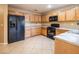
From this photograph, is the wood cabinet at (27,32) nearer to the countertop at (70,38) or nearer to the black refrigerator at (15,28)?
the black refrigerator at (15,28)

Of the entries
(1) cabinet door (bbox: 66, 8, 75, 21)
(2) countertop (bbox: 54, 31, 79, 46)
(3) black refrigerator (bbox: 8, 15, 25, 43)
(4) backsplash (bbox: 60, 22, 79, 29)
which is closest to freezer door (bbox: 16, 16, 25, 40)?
(3) black refrigerator (bbox: 8, 15, 25, 43)

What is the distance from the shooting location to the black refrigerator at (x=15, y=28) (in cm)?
518

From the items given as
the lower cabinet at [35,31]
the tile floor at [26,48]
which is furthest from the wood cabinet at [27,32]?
the tile floor at [26,48]

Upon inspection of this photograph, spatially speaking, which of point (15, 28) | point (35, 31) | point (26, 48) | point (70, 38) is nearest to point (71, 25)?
point (26, 48)

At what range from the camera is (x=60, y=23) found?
632 centimetres

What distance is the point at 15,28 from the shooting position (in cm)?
552

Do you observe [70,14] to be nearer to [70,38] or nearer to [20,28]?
[20,28]

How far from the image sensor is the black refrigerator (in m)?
5.18

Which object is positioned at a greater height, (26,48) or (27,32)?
(27,32)

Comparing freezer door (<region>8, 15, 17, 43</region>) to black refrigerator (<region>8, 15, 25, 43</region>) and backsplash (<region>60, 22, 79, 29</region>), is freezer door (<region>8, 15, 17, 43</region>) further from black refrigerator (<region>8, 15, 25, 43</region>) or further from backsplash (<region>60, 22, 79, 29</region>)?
backsplash (<region>60, 22, 79, 29</region>)

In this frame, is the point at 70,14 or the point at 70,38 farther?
the point at 70,14
